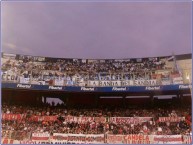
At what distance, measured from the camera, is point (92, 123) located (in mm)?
32219

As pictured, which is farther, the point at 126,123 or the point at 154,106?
the point at 154,106

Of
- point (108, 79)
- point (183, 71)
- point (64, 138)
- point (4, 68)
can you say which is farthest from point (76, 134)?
point (183, 71)

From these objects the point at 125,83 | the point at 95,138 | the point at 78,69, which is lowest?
the point at 95,138

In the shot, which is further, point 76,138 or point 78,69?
point 78,69

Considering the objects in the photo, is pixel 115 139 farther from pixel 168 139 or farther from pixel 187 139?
pixel 187 139

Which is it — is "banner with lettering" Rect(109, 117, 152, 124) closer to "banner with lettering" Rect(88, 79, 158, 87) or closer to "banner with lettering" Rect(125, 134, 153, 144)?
"banner with lettering" Rect(125, 134, 153, 144)

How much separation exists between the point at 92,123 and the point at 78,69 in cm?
945

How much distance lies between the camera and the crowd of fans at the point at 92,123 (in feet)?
99.5

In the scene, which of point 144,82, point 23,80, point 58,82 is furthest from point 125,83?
point 23,80

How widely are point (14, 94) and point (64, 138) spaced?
36.3 feet

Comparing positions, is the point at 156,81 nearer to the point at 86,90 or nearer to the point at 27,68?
the point at 86,90

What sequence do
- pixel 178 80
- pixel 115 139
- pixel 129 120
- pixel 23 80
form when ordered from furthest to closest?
pixel 178 80 → pixel 23 80 → pixel 129 120 → pixel 115 139

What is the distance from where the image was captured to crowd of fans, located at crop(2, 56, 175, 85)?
36.2 metres

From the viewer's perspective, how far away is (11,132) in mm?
28938
